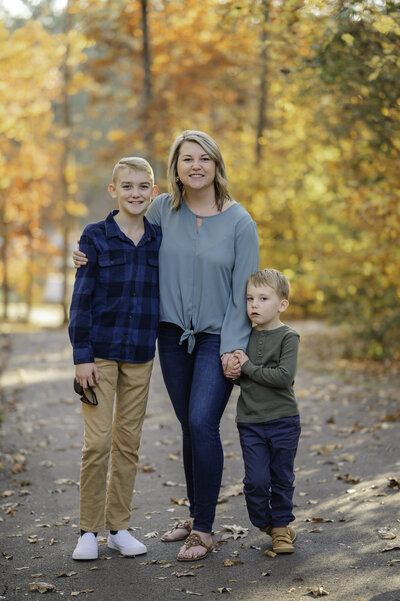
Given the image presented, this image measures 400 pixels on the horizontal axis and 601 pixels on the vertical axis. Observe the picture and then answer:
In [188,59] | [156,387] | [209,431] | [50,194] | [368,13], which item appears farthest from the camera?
[50,194]

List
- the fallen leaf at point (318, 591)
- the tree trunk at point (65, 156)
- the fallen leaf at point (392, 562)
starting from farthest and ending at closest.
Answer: the tree trunk at point (65, 156) → the fallen leaf at point (392, 562) → the fallen leaf at point (318, 591)

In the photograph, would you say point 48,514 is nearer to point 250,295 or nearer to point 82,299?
point 82,299

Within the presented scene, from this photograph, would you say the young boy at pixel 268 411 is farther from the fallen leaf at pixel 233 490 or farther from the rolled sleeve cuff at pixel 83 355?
the fallen leaf at pixel 233 490

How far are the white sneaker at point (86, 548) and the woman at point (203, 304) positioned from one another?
1.72 feet

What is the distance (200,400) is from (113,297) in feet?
2.53

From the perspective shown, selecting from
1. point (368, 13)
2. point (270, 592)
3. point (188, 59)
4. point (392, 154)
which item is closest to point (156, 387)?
point (392, 154)

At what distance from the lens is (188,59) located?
19.3 meters

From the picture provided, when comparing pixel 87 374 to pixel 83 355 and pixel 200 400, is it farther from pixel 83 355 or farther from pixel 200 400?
pixel 200 400

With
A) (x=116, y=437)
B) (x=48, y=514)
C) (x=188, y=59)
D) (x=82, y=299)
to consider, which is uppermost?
(x=188, y=59)

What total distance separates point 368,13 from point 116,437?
154 inches

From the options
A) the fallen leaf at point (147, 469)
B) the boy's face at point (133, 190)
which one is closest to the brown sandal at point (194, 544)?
the boy's face at point (133, 190)

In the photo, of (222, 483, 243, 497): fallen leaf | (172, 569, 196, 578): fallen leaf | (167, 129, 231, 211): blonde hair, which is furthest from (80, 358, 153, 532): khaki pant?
(222, 483, 243, 497): fallen leaf

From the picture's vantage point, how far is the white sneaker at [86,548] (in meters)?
4.31

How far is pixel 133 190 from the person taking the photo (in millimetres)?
4285
